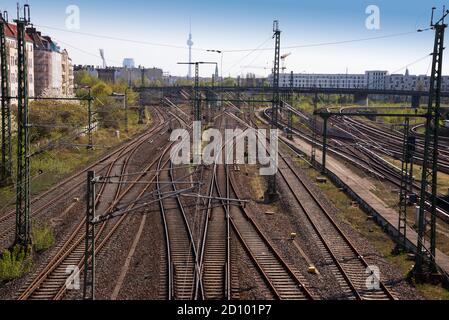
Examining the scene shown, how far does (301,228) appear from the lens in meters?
19.1

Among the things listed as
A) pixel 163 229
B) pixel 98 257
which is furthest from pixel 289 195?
pixel 98 257

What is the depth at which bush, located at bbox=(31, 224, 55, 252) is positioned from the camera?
16.4 m

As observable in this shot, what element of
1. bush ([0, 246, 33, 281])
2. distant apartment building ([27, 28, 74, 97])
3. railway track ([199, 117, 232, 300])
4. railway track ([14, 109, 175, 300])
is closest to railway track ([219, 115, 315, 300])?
railway track ([199, 117, 232, 300])

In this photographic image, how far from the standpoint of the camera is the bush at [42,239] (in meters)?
16.4

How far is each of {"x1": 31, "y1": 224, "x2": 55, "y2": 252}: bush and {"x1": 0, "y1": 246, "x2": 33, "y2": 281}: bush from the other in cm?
55

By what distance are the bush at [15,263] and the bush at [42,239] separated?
55cm

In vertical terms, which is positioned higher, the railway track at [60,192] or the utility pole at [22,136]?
the utility pole at [22,136]

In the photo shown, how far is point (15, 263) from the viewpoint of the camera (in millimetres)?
14688

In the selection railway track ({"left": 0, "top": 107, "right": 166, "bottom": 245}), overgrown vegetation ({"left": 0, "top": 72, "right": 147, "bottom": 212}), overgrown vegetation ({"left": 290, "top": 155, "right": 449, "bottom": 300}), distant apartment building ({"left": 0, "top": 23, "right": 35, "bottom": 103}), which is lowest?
overgrown vegetation ({"left": 290, "top": 155, "right": 449, "bottom": 300})

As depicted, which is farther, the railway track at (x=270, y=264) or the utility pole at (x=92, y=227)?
the railway track at (x=270, y=264)

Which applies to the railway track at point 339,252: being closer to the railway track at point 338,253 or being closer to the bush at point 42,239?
the railway track at point 338,253

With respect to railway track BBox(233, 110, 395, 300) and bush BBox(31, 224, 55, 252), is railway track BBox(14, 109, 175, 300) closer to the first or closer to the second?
bush BBox(31, 224, 55, 252)

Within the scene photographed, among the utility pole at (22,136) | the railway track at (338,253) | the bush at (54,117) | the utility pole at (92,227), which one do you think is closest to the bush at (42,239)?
the utility pole at (22,136)
